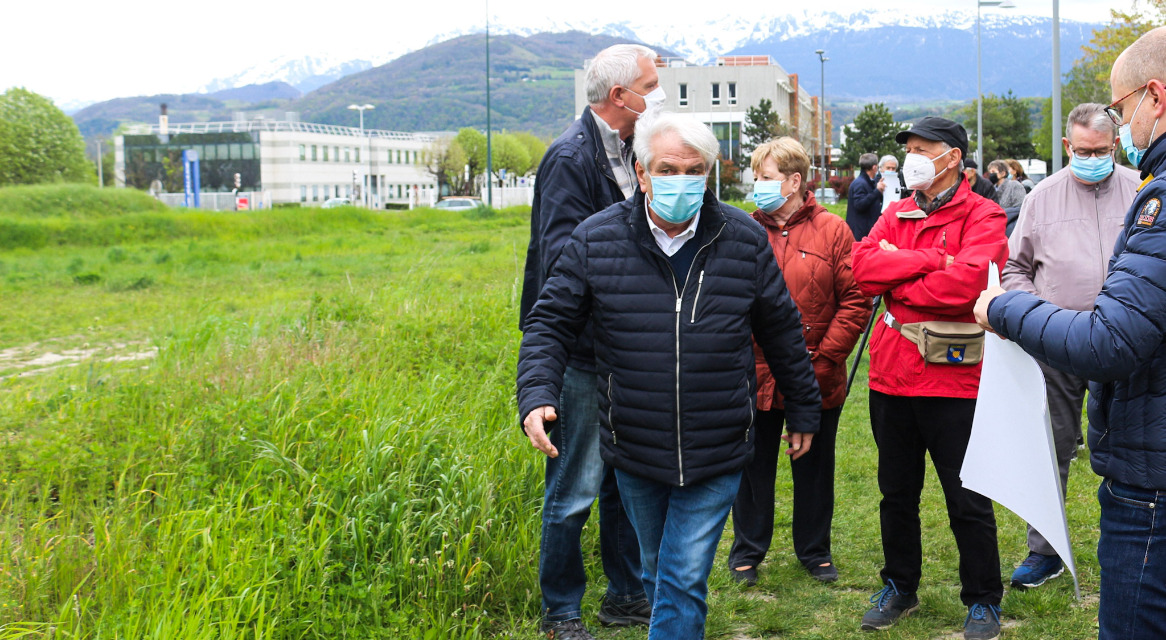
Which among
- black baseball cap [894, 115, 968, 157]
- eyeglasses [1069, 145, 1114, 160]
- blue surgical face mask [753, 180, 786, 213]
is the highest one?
black baseball cap [894, 115, 968, 157]

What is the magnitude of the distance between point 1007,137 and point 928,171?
82.2 meters

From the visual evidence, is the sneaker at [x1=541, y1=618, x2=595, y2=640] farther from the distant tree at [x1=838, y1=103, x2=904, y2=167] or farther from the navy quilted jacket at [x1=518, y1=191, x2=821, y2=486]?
the distant tree at [x1=838, y1=103, x2=904, y2=167]

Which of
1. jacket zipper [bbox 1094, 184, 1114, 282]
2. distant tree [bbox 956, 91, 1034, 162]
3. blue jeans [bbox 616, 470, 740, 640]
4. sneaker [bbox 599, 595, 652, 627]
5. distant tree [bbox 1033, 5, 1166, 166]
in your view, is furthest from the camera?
distant tree [bbox 956, 91, 1034, 162]

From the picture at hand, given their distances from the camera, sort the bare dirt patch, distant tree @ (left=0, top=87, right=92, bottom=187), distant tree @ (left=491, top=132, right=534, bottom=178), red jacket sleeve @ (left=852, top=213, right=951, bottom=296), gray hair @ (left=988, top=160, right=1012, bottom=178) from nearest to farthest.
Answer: red jacket sleeve @ (left=852, top=213, right=951, bottom=296) → the bare dirt patch → gray hair @ (left=988, top=160, right=1012, bottom=178) → distant tree @ (left=0, top=87, right=92, bottom=187) → distant tree @ (left=491, top=132, right=534, bottom=178)

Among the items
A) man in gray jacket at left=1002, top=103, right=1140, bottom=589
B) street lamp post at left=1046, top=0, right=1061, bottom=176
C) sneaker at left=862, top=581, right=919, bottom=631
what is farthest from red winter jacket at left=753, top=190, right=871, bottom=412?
street lamp post at left=1046, top=0, right=1061, bottom=176

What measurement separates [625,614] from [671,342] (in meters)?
1.81

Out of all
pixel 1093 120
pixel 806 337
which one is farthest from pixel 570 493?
pixel 1093 120

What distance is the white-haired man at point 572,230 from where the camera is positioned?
3.93 meters

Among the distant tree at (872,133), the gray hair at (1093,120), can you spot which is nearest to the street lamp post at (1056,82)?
the gray hair at (1093,120)

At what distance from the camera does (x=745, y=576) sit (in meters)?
4.91

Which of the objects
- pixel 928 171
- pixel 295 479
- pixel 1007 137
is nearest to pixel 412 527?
pixel 295 479

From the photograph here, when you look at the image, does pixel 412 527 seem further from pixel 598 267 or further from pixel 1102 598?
pixel 1102 598

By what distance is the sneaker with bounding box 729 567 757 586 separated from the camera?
4.88 meters

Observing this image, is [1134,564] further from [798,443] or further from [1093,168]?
[1093,168]
